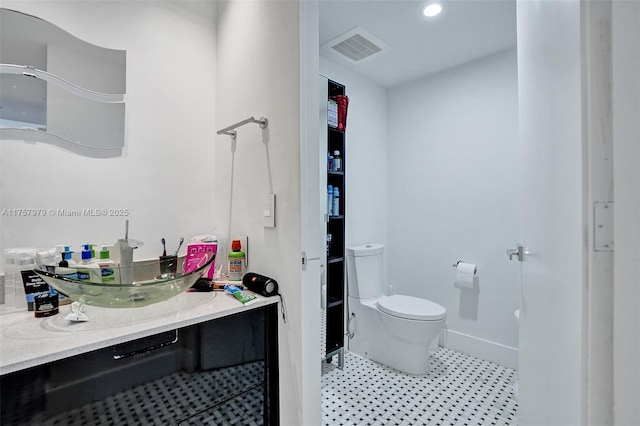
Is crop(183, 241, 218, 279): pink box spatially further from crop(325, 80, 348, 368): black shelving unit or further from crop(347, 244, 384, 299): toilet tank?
crop(347, 244, 384, 299): toilet tank

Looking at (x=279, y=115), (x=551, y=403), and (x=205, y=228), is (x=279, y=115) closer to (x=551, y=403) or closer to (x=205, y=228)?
(x=205, y=228)

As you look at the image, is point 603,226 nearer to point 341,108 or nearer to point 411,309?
point 411,309

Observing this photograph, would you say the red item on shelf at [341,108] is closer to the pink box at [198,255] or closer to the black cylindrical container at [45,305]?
the pink box at [198,255]

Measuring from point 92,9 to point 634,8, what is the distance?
183 centimetres

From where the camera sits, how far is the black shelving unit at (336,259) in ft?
6.97

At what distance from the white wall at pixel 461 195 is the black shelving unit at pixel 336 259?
86cm

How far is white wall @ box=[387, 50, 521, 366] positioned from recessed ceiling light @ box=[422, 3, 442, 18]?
31.0 inches

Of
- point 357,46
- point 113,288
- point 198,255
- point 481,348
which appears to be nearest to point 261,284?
point 198,255

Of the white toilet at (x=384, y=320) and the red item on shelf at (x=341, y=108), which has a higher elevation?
the red item on shelf at (x=341, y=108)

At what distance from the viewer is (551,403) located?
32.0 inches

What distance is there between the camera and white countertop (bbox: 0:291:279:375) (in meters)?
0.73

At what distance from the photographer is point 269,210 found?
126cm

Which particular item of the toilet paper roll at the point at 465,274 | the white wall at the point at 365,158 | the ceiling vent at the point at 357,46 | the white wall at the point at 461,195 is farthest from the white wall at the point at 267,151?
the white wall at the point at 461,195

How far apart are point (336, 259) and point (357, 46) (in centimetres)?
159
